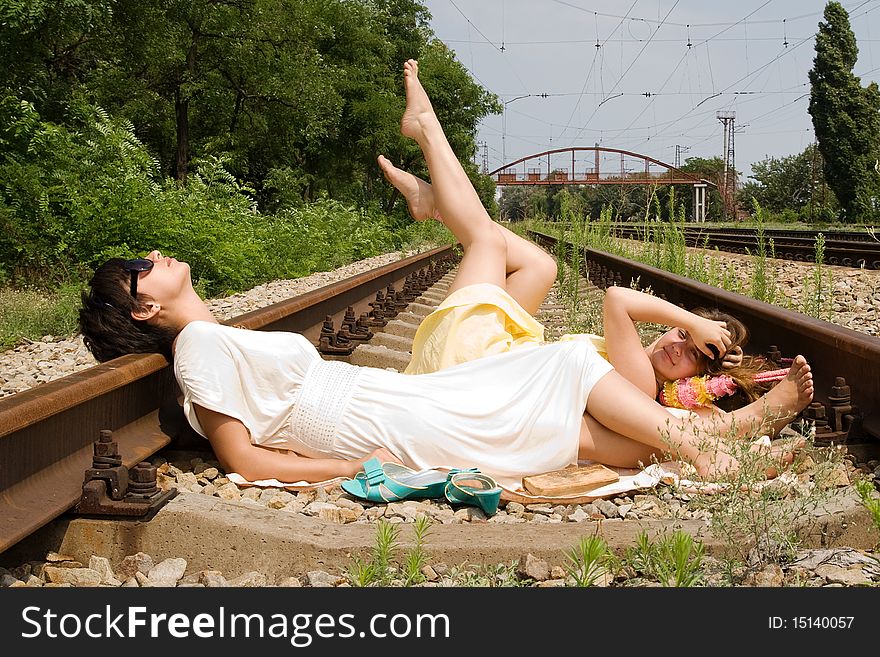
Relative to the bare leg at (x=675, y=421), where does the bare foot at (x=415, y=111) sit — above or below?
above

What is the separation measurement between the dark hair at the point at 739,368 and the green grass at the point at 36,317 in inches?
191

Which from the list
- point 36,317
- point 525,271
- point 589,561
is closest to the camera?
point 589,561

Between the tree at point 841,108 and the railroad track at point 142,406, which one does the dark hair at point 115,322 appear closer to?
the railroad track at point 142,406

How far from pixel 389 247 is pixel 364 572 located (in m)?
19.4

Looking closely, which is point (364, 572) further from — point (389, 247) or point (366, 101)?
point (366, 101)

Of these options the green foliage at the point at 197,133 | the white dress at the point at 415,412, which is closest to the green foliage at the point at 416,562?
the white dress at the point at 415,412

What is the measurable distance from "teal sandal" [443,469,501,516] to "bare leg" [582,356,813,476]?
47 cm

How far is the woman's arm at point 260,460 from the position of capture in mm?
3244

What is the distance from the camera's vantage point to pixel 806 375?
3.34m

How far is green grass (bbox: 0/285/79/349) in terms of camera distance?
22.5 feet

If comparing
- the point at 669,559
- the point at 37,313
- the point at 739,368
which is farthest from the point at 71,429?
the point at 37,313

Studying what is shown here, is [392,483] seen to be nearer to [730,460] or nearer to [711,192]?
[730,460]

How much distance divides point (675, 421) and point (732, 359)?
0.43 meters

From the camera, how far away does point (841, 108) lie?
4766cm
